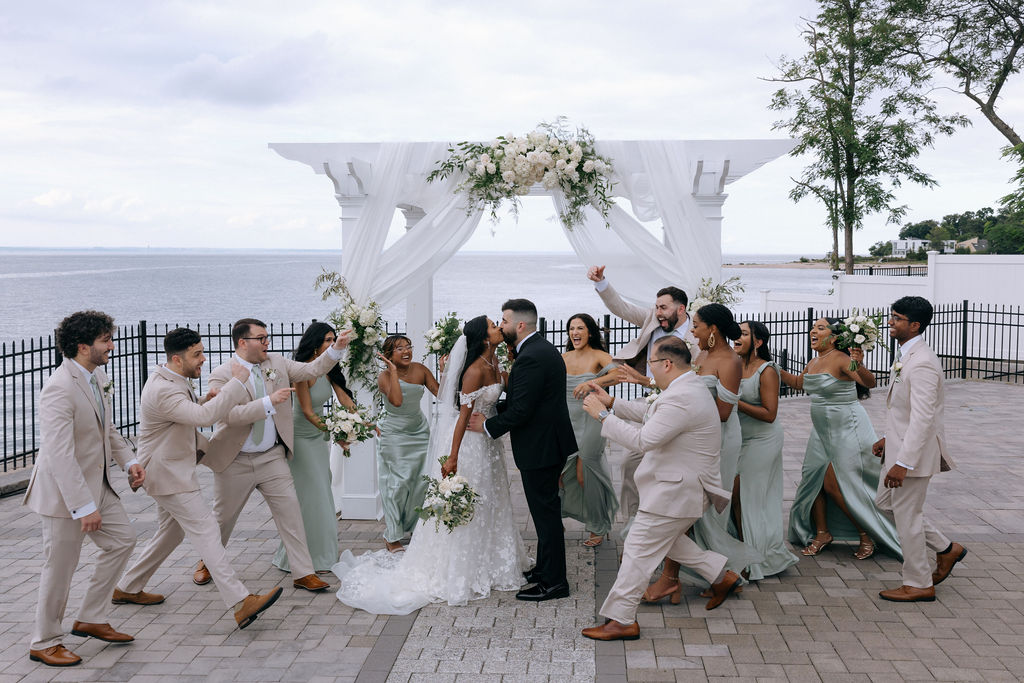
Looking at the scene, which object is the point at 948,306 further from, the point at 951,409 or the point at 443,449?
the point at 443,449

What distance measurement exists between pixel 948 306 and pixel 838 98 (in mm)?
8914

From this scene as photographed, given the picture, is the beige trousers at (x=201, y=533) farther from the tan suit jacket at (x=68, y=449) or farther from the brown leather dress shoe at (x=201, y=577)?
the brown leather dress shoe at (x=201, y=577)

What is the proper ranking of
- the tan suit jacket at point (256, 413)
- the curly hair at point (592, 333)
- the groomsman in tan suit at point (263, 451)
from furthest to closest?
the curly hair at point (592, 333) < the groomsman in tan suit at point (263, 451) < the tan suit jacket at point (256, 413)

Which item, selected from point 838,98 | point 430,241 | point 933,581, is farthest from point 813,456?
point 838,98

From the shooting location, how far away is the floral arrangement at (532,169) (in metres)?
6.69

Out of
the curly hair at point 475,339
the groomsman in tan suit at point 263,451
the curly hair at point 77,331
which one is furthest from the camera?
the curly hair at point 475,339

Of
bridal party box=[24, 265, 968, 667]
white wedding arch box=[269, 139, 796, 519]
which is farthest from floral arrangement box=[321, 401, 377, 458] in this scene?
white wedding arch box=[269, 139, 796, 519]

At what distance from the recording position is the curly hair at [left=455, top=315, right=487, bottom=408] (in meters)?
5.72

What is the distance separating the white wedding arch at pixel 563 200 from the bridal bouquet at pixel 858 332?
3.91ft

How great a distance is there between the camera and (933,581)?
5812 mm

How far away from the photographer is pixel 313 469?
246 inches

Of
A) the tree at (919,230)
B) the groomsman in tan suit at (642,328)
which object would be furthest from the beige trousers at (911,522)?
the tree at (919,230)

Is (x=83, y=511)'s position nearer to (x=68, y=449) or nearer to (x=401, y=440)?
(x=68, y=449)

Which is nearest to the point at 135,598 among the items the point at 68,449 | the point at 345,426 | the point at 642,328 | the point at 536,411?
the point at 68,449
